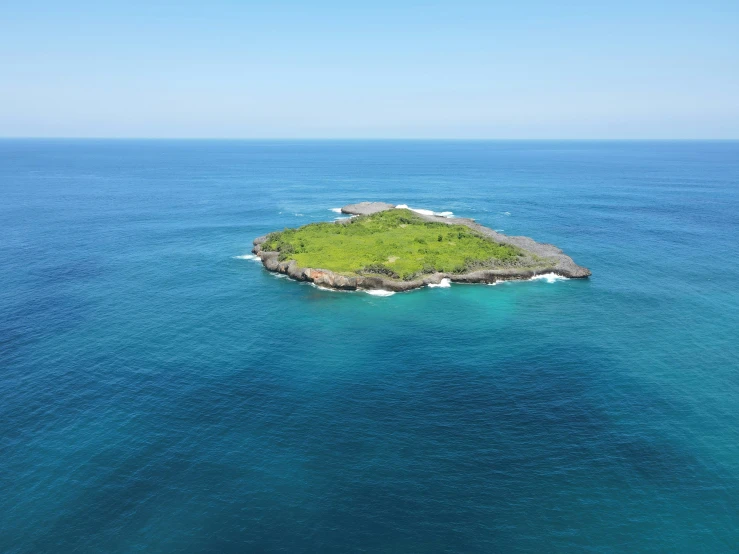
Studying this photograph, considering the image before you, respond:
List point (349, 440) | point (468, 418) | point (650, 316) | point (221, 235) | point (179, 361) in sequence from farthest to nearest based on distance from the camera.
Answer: point (221, 235) → point (650, 316) → point (179, 361) → point (468, 418) → point (349, 440)

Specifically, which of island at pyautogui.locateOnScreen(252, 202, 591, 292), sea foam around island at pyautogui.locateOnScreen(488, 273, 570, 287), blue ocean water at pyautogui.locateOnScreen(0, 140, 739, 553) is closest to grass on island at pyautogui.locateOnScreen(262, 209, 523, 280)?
island at pyautogui.locateOnScreen(252, 202, 591, 292)

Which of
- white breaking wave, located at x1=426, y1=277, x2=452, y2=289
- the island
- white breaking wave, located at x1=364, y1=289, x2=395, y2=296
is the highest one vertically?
the island

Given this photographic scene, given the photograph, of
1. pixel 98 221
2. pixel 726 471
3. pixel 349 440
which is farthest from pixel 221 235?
pixel 726 471

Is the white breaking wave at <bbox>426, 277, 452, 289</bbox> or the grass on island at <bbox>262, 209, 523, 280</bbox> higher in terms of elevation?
the grass on island at <bbox>262, 209, 523, 280</bbox>

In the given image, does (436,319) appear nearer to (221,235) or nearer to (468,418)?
(468,418)

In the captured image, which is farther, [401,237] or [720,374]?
[401,237]

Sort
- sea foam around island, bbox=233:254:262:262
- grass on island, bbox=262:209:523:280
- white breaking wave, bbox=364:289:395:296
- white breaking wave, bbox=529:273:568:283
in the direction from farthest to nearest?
sea foam around island, bbox=233:254:262:262 → grass on island, bbox=262:209:523:280 → white breaking wave, bbox=529:273:568:283 → white breaking wave, bbox=364:289:395:296

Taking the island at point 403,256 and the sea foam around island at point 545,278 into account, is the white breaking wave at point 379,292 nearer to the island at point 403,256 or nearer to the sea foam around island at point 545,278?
the island at point 403,256

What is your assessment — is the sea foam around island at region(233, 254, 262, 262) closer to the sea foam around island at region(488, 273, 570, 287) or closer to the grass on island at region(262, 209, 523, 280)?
the grass on island at region(262, 209, 523, 280)
